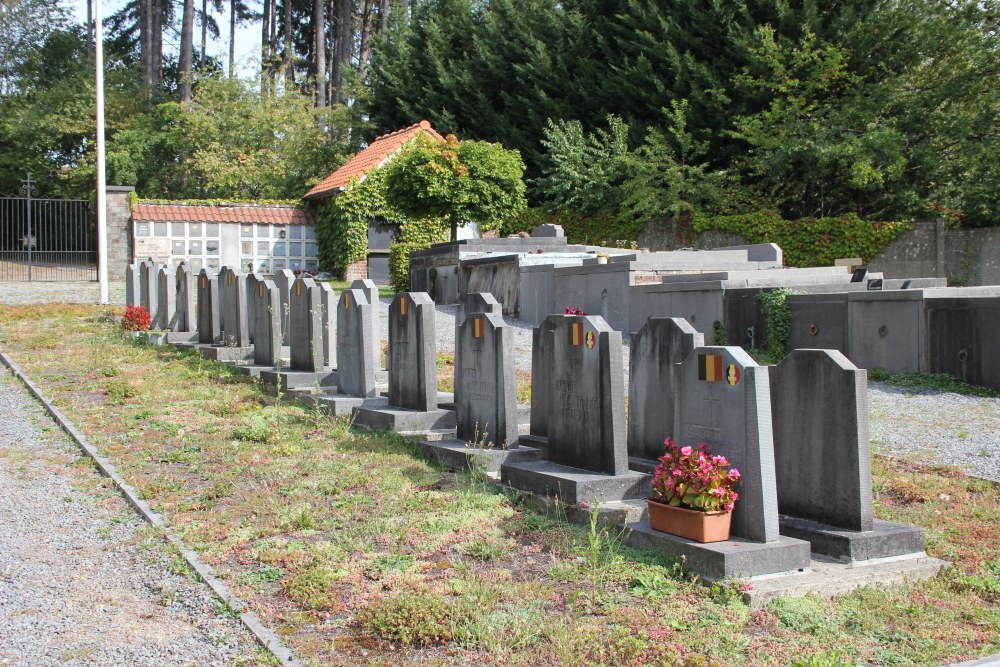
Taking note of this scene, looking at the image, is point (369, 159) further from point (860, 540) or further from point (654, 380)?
point (860, 540)

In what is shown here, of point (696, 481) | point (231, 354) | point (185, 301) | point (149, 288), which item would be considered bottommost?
point (696, 481)

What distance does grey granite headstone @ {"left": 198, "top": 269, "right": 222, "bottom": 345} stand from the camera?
13.8 m

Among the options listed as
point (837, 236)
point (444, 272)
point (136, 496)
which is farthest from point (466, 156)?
point (136, 496)

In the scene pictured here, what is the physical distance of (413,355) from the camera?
863cm

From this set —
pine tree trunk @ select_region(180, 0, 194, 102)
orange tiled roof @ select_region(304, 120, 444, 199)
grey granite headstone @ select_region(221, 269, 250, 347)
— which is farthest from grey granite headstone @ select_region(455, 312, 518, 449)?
pine tree trunk @ select_region(180, 0, 194, 102)

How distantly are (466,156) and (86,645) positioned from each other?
20480 mm

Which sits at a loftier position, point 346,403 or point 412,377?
point 412,377

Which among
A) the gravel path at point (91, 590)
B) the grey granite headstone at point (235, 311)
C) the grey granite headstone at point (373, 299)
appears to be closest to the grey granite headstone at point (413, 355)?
the grey granite headstone at point (373, 299)

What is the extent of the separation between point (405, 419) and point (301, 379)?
253cm

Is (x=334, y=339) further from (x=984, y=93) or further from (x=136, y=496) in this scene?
(x=984, y=93)

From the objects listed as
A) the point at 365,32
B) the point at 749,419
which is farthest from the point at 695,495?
the point at 365,32

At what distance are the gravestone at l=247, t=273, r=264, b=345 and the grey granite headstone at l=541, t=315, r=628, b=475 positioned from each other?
6347 mm

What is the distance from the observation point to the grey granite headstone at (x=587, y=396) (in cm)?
619

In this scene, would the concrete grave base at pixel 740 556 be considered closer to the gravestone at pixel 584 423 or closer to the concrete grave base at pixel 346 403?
the gravestone at pixel 584 423
